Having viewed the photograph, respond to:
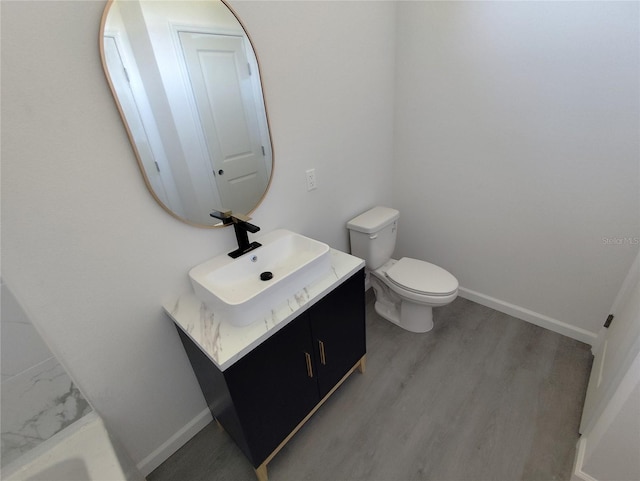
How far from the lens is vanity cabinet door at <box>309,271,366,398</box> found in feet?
4.04

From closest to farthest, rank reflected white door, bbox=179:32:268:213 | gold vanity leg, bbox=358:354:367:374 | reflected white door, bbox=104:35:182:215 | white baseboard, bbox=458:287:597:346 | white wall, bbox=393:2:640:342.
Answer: reflected white door, bbox=104:35:182:215 → reflected white door, bbox=179:32:268:213 → white wall, bbox=393:2:640:342 → gold vanity leg, bbox=358:354:367:374 → white baseboard, bbox=458:287:597:346

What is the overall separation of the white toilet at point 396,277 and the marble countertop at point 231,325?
598mm

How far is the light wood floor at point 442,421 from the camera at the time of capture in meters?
1.26

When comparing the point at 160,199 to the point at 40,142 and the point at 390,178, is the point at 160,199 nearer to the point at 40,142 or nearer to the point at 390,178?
the point at 40,142

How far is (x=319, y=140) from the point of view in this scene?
156cm

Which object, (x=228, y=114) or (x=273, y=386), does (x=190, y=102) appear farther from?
(x=273, y=386)

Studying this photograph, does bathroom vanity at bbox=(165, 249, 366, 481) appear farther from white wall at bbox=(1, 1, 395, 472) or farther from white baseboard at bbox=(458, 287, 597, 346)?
white baseboard at bbox=(458, 287, 597, 346)

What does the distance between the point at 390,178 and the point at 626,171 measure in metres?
1.23

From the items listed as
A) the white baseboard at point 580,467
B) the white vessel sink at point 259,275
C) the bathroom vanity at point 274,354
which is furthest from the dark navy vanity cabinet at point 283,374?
the white baseboard at point 580,467

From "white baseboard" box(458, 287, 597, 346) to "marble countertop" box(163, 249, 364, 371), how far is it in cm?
132

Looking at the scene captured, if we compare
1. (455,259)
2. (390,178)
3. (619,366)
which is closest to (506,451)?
(619,366)

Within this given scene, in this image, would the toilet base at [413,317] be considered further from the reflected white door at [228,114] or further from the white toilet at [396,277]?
the reflected white door at [228,114]

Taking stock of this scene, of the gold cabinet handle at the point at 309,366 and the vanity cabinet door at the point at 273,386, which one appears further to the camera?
the gold cabinet handle at the point at 309,366

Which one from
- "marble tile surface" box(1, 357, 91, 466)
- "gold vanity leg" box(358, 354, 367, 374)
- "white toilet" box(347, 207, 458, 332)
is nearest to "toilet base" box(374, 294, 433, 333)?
"white toilet" box(347, 207, 458, 332)
